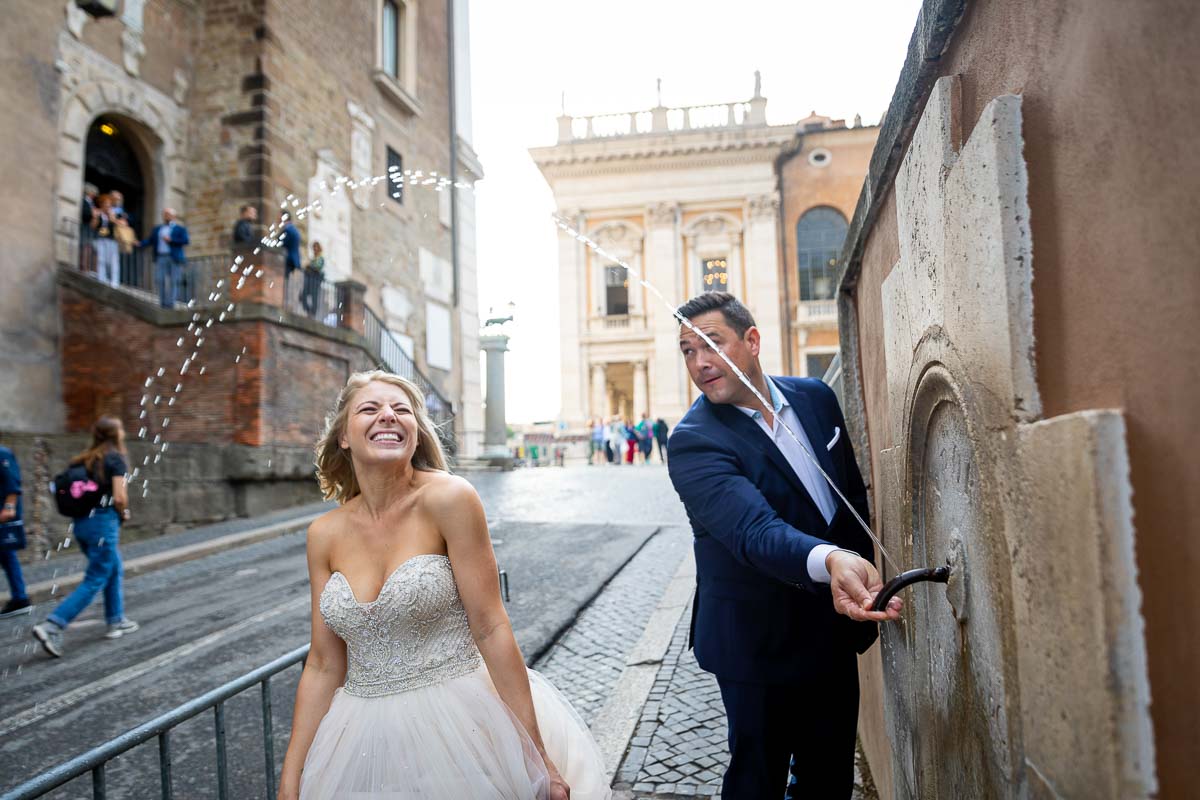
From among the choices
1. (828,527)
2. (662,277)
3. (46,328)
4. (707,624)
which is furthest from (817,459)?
(662,277)

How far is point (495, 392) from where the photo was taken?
20766 millimetres

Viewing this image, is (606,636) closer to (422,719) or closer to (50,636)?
(422,719)

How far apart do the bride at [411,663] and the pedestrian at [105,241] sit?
37.7ft

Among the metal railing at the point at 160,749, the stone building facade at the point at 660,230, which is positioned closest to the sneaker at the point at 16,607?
the metal railing at the point at 160,749

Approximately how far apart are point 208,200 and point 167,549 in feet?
23.9

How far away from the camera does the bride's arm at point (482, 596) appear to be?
2227 millimetres

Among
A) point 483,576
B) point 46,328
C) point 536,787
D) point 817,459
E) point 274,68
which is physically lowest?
point 536,787

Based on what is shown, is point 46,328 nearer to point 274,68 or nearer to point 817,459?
point 274,68

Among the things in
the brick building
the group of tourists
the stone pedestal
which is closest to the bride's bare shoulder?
the brick building

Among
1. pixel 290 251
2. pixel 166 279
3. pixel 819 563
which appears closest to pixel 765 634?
pixel 819 563

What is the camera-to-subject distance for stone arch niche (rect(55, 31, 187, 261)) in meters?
11.6

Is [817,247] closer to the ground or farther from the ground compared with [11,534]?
farther from the ground

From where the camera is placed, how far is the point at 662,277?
35.0m

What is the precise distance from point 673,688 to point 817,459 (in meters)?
2.55
